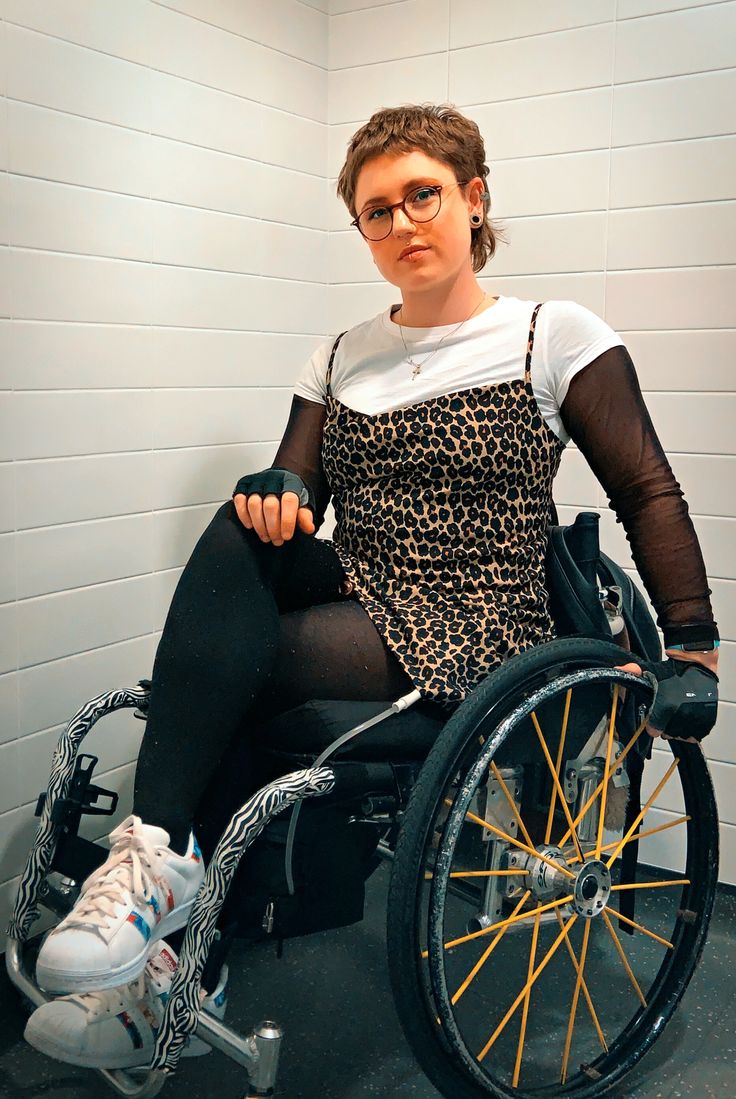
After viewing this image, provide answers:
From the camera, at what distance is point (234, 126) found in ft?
6.54

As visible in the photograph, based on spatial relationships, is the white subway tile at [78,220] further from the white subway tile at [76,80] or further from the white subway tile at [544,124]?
the white subway tile at [544,124]

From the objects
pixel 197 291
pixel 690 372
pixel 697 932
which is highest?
pixel 197 291

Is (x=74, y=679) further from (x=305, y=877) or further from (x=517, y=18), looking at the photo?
(x=517, y=18)

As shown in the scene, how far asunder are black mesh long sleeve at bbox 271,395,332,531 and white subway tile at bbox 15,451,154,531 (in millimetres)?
332

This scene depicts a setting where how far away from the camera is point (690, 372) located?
1.92 m

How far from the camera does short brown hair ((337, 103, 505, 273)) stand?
148 centimetres

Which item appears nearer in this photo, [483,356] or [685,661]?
Answer: [685,661]

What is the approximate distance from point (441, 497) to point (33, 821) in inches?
35.5

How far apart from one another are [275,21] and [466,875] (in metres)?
1.67

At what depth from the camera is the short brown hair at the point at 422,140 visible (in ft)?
4.84

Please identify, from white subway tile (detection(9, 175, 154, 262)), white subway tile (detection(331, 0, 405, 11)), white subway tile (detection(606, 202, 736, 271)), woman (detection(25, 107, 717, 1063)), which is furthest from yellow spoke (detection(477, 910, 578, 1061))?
white subway tile (detection(331, 0, 405, 11))

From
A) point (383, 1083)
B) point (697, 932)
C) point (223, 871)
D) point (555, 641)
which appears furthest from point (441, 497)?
point (383, 1083)

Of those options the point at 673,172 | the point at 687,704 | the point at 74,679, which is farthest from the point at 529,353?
the point at 74,679

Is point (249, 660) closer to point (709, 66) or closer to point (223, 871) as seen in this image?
point (223, 871)
